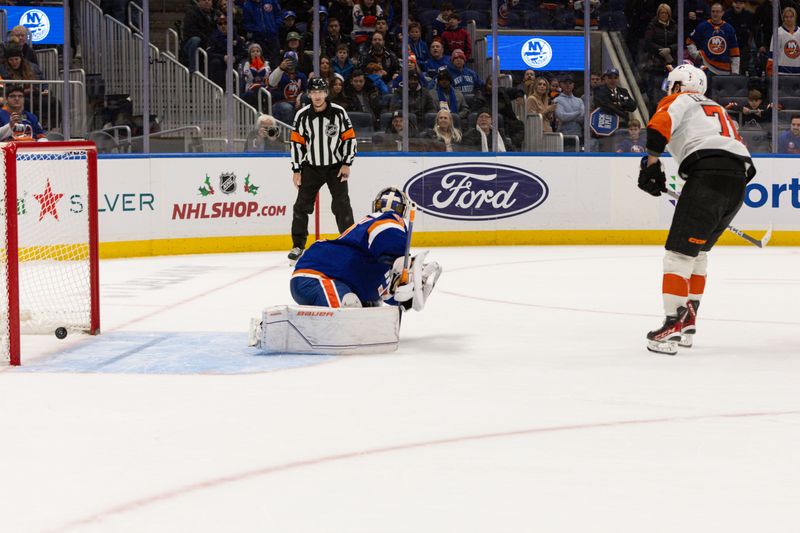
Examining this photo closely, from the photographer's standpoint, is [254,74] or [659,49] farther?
[659,49]

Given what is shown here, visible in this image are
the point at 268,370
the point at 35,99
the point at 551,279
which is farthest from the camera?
the point at 35,99

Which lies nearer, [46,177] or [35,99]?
[46,177]

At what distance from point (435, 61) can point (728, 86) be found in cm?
291

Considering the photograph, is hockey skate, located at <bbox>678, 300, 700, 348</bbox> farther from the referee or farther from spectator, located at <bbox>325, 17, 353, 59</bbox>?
spectator, located at <bbox>325, 17, 353, 59</bbox>

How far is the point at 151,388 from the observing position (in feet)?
14.5

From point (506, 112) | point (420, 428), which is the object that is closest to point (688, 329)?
point (420, 428)

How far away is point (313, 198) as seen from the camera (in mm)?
9195

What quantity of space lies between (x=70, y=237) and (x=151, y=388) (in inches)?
170

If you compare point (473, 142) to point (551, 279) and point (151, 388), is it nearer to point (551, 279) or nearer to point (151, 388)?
point (551, 279)

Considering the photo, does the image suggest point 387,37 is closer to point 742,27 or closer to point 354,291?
point 742,27

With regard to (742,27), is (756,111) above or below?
below

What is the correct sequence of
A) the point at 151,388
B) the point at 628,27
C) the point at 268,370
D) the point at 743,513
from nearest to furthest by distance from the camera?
the point at 743,513, the point at 151,388, the point at 268,370, the point at 628,27

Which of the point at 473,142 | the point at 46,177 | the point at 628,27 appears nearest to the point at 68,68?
the point at 46,177

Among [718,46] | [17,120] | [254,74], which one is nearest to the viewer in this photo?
[17,120]
